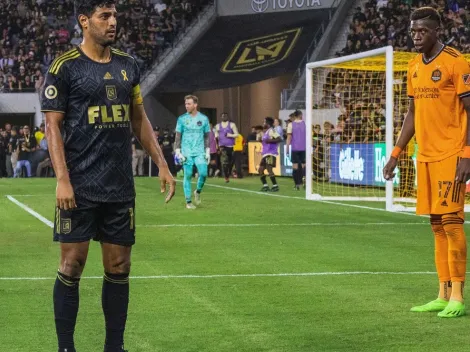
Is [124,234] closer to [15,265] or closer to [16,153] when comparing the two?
[15,265]

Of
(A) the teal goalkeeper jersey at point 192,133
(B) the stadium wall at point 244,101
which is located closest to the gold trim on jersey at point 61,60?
(A) the teal goalkeeper jersey at point 192,133

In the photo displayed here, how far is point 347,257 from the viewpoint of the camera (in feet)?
37.6

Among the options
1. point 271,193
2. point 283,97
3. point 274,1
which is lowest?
point 271,193

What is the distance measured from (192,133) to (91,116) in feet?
42.8

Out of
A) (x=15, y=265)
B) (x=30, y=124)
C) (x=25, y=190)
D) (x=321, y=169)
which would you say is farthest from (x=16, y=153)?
(x=15, y=265)

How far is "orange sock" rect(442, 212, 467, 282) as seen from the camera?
25.3ft

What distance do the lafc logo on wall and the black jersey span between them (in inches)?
1452

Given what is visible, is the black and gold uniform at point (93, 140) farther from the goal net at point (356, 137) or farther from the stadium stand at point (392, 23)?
the stadium stand at point (392, 23)

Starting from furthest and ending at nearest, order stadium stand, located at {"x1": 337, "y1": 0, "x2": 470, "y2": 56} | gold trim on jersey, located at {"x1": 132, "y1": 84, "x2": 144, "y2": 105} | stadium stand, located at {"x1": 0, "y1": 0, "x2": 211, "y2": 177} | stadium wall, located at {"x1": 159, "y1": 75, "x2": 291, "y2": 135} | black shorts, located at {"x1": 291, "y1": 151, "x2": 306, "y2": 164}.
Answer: stadium wall, located at {"x1": 159, "y1": 75, "x2": 291, "y2": 135} < stadium stand, located at {"x1": 0, "y1": 0, "x2": 211, "y2": 177} < stadium stand, located at {"x1": 337, "y1": 0, "x2": 470, "y2": 56} < black shorts, located at {"x1": 291, "y1": 151, "x2": 306, "y2": 164} < gold trim on jersey, located at {"x1": 132, "y1": 84, "x2": 144, "y2": 105}

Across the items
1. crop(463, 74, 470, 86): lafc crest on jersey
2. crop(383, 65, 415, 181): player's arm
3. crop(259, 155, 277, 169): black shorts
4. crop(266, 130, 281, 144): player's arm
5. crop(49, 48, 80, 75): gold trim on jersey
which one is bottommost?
crop(259, 155, 277, 169): black shorts

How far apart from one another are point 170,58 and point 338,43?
7.23 metres

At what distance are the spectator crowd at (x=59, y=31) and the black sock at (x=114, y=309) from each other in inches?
1432

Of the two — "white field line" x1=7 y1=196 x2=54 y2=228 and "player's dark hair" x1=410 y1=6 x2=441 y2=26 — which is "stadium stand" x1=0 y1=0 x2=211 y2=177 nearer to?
"white field line" x1=7 y1=196 x2=54 y2=228

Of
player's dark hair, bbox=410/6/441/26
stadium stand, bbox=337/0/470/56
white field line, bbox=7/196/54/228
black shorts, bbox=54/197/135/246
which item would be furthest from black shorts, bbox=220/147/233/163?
black shorts, bbox=54/197/135/246
